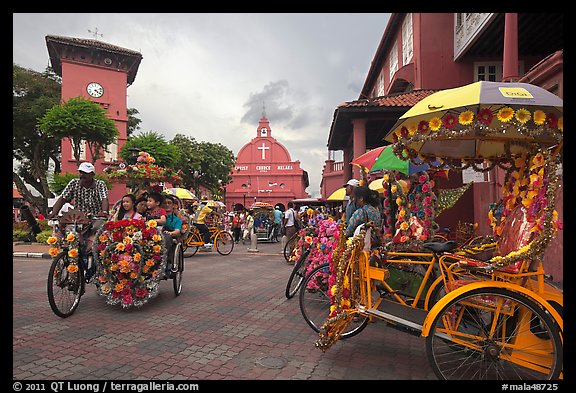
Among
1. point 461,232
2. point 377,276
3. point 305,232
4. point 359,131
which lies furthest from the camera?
point 359,131

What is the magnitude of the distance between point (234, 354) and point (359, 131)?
11218 millimetres

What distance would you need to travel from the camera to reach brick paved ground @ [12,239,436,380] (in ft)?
10.9

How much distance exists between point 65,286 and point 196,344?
7.77 feet

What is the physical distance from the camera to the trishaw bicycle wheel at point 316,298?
4.41m

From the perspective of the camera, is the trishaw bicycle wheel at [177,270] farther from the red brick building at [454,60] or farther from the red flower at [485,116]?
the red brick building at [454,60]

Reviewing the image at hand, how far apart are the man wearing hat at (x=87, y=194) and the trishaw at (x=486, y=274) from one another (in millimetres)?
4024

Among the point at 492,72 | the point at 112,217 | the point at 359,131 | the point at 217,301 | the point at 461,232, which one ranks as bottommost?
the point at 217,301

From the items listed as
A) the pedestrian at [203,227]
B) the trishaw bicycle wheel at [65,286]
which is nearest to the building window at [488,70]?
the pedestrian at [203,227]

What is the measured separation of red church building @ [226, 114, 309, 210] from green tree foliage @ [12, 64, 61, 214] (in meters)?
23.7

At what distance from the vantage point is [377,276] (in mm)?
3734

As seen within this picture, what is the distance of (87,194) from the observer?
5785mm

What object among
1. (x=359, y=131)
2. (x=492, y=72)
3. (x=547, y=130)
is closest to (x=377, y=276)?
(x=547, y=130)

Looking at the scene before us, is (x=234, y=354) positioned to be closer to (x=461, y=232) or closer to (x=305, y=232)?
(x=305, y=232)

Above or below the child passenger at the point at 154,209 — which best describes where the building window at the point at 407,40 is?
above
